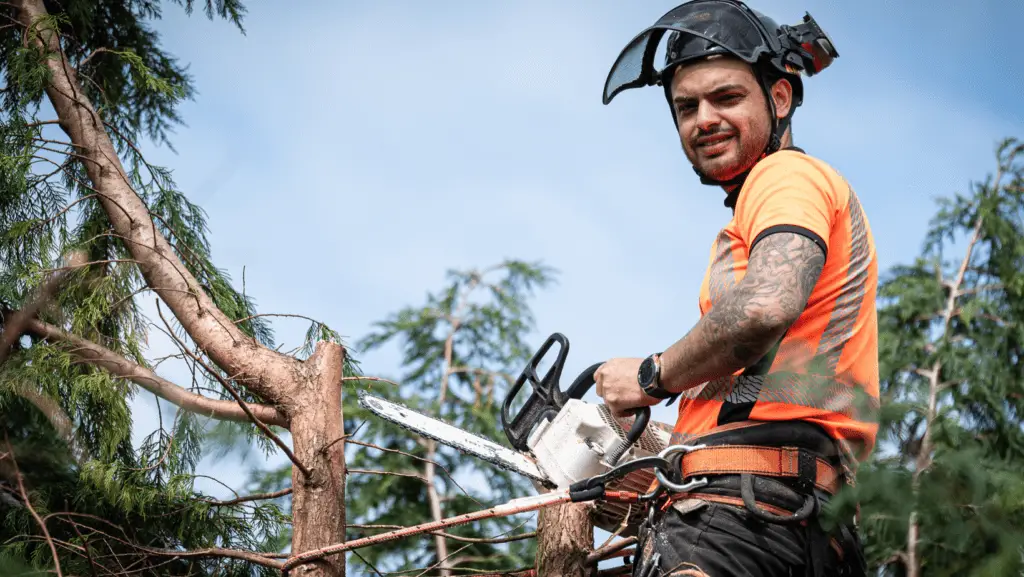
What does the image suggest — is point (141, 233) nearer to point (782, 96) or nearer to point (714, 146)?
point (714, 146)

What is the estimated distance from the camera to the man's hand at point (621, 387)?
2.44 m

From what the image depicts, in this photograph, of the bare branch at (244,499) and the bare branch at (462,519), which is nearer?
the bare branch at (462,519)

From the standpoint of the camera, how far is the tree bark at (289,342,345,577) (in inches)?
147

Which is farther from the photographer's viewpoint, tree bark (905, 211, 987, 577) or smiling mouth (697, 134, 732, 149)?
smiling mouth (697, 134, 732, 149)

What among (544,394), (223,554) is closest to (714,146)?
(544,394)

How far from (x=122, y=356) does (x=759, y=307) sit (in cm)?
337

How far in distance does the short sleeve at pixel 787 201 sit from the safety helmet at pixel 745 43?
1.17 feet

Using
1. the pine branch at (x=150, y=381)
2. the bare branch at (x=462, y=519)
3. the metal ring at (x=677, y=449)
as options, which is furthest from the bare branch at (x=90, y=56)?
the metal ring at (x=677, y=449)

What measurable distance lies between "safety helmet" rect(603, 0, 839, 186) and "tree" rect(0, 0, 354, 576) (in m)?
1.98

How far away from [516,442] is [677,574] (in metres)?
0.93

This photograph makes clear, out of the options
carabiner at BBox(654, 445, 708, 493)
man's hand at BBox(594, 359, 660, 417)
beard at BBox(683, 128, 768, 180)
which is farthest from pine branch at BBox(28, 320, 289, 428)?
beard at BBox(683, 128, 768, 180)

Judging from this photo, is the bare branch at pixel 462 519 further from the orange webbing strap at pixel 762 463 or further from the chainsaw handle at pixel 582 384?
the orange webbing strap at pixel 762 463

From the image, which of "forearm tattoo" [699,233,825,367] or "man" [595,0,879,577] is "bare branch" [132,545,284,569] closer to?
"man" [595,0,879,577]

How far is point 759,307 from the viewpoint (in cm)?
211
